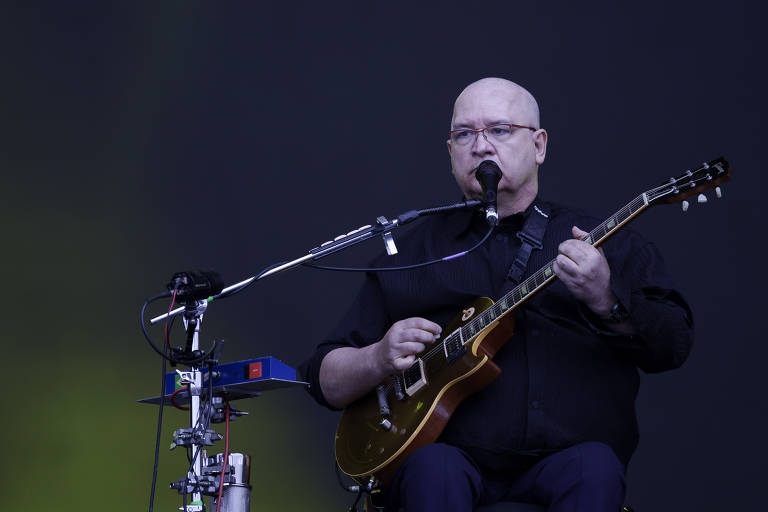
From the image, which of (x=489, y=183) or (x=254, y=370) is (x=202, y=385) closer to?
(x=254, y=370)

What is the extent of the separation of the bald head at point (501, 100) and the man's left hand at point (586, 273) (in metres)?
0.62

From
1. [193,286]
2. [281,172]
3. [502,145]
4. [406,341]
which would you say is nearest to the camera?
[193,286]

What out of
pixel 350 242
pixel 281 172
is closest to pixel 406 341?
pixel 350 242

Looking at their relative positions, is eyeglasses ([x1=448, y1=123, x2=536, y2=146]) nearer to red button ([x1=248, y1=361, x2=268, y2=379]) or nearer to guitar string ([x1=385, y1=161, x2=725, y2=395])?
guitar string ([x1=385, y1=161, x2=725, y2=395])

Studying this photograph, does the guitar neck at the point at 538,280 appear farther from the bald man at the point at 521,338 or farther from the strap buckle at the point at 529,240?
the strap buckle at the point at 529,240

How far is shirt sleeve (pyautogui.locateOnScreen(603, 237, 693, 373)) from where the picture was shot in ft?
7.02

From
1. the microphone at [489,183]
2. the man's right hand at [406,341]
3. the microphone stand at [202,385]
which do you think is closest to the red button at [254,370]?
the microphone stand at [202,385]

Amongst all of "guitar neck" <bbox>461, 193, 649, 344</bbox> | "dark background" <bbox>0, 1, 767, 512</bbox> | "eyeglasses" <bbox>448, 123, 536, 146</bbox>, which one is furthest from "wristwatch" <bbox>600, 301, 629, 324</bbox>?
"dark background" <bbox>0, 1, 767, 512</bbox>

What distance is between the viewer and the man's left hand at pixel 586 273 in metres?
2.09

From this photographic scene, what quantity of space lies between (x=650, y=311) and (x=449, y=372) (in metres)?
Answer: 0.50

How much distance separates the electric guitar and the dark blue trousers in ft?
0.38

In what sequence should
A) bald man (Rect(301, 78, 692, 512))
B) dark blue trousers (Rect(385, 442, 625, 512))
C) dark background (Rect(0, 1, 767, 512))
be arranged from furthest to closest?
dark background (Rect(0, 1, 767, 512)) → bald man (Rect(301, 78, 692, 512)) → dark blue trousers (Rect(385, 442, 625, 512))

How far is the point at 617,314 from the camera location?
7.11 feet

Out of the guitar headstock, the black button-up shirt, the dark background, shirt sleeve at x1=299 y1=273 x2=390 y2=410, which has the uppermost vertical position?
the dark background
